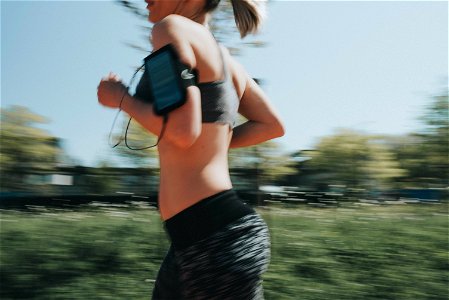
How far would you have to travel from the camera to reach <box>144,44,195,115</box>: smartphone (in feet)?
4.14

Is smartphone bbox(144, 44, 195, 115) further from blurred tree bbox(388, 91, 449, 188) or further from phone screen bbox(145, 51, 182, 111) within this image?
blurred tree bbox(388, 91, 449, 188)

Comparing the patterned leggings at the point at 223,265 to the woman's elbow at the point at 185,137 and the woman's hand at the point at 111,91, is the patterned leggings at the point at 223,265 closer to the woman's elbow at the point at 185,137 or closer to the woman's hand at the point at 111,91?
the woman's elbow at the point at 185,137

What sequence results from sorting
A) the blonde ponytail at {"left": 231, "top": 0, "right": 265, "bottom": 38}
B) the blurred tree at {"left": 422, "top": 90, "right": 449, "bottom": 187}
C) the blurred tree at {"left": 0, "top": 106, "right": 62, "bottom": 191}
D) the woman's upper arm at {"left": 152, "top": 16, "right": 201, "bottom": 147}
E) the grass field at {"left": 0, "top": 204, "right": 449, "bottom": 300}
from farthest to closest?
1. the blurred tree at {"left": 422, "top": 90, "right": 449, "bottom": 187}
2. the blurred tree at {"left": 0, "top": 106, "right": 62, "bottom": 191}
3. the grass field at {"left": 0, "top": 204, "right": 449, "bottom": 300}
4. the blonde ponytail at {"left": 231, "top": 0, "right": 265, "bottom": 38}
5. the woman's upper arm at {"left": 152, "top": 16, "right": 201, "bottom": 147}

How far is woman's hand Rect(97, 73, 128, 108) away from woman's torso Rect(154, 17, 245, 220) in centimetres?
17

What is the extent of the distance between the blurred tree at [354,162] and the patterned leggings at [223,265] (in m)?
9.53

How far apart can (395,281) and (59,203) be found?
242 inches

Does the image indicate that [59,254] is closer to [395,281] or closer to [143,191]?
[395,281]

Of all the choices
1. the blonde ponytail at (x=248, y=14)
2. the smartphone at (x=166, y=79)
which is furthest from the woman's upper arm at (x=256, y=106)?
the smartphone at (x=166, y=79)

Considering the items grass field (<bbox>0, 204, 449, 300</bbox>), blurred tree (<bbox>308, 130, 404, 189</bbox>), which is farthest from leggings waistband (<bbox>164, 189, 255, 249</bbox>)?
blurred tree (<bbox>308, 130, 404, 189</bbox>)

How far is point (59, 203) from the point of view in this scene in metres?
9.01

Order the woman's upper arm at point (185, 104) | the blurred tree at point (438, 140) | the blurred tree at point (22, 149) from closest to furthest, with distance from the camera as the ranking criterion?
1. the woman's upper arm at point (185, 104)
2. the blurred tree at point (22, 149)
3. the blurred tree at point (438, 140)

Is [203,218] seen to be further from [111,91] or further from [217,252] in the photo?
[111,91]

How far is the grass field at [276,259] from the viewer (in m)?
4.55

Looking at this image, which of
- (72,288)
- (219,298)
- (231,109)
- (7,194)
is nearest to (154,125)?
(231,109)
